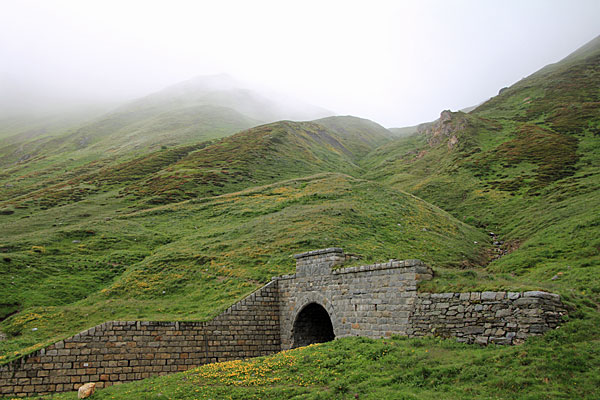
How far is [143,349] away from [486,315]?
15284 millimetres

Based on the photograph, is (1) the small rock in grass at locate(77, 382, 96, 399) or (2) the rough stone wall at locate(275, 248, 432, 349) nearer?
(1) the small rock in grass at locate(77, 382, 96, 399)

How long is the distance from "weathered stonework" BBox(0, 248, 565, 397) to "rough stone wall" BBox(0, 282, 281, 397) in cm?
4

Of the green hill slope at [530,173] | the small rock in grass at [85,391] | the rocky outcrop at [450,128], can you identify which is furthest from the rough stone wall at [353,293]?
the rocky outcrop at [450,128]

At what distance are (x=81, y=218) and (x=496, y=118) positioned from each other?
81365 mm

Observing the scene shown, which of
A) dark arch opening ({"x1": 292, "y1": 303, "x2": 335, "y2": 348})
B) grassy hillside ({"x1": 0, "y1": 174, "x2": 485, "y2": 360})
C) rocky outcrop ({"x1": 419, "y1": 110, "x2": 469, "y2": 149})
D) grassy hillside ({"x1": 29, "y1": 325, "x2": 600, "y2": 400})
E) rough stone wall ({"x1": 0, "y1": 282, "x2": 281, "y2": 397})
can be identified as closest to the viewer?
grassy hillside ({"x1": 29, "y1": 325, "x2": 600, "y2": 400})

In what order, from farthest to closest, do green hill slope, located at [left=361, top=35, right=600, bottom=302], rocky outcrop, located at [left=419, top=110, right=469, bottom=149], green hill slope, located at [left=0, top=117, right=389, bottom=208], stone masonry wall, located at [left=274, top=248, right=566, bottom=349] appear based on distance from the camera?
1. rocky outcrop, located at [left=419, top=110, right=469, bottom=149]
2. green hill slope, located at [left=0, top=117, right=389, bottom=208]
3. green hill slope, located at [left=361, top=35, right=600, bottom=302]
4. stone masonry wall, located at [left=274, top=248, right=566, bottom=349]

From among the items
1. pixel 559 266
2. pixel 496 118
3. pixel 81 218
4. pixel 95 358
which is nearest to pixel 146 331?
pixel 95 358

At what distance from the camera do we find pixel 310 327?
Result: 76.7 ft

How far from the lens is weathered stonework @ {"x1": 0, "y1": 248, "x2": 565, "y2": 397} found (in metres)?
12.7

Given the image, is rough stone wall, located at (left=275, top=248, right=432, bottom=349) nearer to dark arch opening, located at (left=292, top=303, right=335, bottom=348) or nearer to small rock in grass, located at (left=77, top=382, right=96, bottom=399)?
dark arch opening, located at (left=292, top=303, right=335, bottom=348)

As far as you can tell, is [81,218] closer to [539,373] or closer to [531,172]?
[539,373]

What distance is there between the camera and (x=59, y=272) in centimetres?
3062

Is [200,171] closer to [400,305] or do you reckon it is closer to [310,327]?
[310,327]

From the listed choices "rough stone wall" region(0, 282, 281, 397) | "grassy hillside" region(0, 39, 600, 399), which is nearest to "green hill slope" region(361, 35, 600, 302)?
"grassy hillside" region(0, 39, 600, 399)
